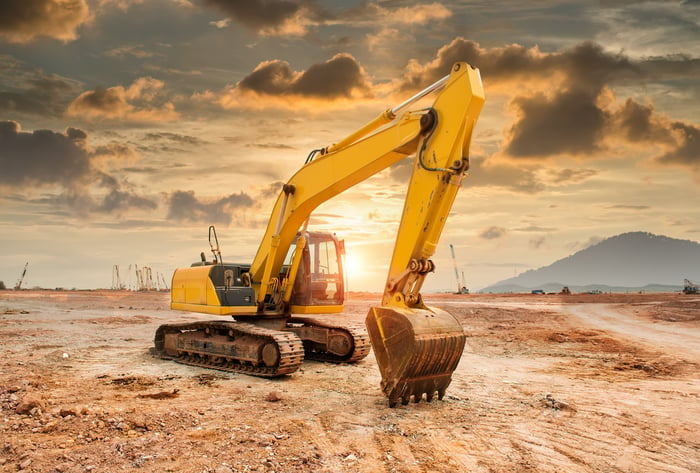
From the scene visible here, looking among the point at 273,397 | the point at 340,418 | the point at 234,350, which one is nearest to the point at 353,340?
the point at 234,350

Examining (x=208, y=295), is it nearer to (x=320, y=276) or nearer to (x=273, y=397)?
(x=320, y=276)

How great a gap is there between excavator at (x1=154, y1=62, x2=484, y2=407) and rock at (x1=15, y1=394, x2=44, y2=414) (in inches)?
159

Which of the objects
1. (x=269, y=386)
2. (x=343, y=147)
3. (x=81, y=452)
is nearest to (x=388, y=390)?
(x=269, y=386)

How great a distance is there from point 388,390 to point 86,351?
10.0m

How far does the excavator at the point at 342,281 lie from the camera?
7.84 meters

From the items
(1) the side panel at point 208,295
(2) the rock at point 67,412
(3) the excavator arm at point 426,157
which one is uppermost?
(3) the excavator arm at point 426,157

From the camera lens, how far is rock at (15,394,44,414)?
24.8 feet

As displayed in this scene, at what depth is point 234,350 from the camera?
1154cm

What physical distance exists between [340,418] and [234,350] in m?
4.71

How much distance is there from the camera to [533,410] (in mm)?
8039

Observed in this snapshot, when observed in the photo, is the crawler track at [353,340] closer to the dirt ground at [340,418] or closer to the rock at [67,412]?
the dirt ground at [340,418]

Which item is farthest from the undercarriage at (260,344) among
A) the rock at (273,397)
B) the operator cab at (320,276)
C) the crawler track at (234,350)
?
the rock at (273,397)

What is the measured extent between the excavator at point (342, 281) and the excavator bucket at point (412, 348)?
0.7 inches

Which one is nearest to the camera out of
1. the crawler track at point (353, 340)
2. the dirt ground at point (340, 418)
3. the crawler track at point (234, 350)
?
the dirt ground at point (340, 418)
